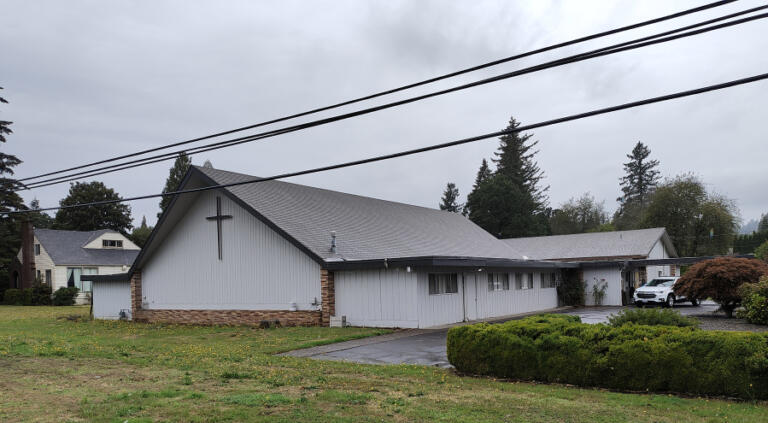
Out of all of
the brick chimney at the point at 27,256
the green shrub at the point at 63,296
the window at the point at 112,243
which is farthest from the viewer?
the window at the point at 112,243

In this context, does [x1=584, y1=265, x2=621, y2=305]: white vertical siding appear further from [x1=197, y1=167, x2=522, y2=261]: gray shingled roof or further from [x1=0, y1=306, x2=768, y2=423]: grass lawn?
[x1=0, y1=306, x2=768, y2=423]: grass lawn

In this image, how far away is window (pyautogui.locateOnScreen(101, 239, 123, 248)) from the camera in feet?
168

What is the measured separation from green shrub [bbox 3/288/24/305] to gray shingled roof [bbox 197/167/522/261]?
27.6m

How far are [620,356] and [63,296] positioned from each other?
42.4 metres

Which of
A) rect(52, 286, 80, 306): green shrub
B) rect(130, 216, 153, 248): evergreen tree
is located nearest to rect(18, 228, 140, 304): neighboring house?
rect(52, 286, 80, 306): green shrub

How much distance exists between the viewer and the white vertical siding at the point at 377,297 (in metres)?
20.6

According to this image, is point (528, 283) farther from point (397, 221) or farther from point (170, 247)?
point (170, 247)

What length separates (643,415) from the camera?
774cm

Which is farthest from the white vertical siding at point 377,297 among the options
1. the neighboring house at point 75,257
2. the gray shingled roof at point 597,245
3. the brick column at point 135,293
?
the neighboring house at point 75,257

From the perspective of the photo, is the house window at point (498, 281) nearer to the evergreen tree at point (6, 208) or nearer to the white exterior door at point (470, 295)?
the white exterior door at point (470, 295)

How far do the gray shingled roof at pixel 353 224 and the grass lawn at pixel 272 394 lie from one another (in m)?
9.02

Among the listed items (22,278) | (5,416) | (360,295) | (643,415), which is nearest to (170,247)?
(360,295)

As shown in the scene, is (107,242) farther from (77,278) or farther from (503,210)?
(503,210)

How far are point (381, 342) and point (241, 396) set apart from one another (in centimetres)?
843
